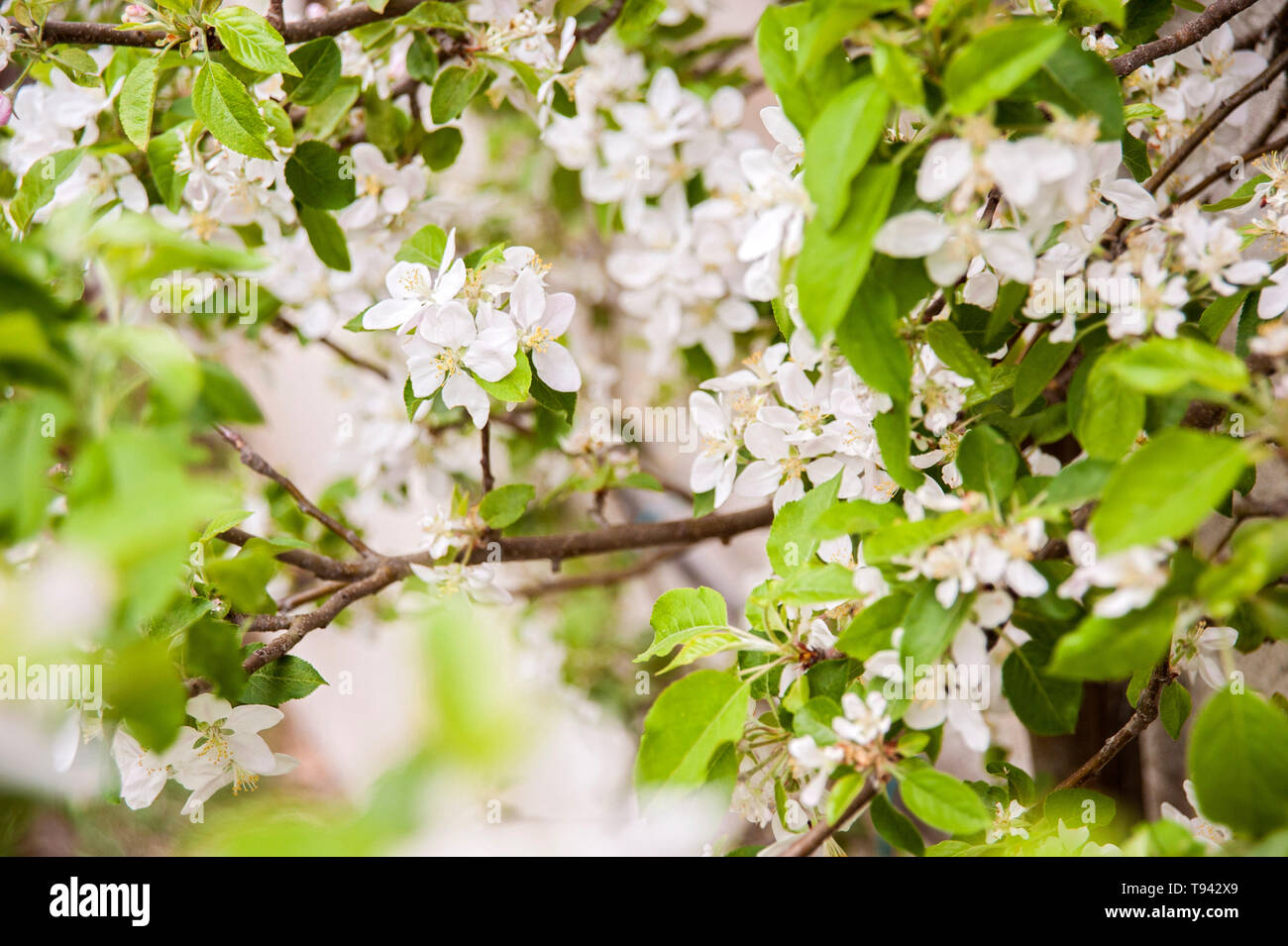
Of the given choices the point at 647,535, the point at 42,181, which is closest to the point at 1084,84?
the point at 647,535

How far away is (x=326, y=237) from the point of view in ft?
2.96

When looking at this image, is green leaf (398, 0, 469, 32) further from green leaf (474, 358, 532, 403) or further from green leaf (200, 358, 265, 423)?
green leaf (200, 358, 265, 423)

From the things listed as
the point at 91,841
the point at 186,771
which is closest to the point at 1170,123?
the point at 186,771

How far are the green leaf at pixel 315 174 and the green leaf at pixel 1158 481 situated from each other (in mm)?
763

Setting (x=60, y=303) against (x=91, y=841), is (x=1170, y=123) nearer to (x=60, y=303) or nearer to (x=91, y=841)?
(x=60, y=303)

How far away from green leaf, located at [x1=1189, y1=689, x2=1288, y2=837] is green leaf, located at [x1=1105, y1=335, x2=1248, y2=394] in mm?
177

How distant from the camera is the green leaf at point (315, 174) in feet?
2.81

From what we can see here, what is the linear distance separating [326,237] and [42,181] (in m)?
0.26

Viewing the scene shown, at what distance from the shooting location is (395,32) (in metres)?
0.91

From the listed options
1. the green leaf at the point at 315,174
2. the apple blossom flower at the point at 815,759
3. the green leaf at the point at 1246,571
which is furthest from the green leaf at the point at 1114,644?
the green leaf at the point at 315,174

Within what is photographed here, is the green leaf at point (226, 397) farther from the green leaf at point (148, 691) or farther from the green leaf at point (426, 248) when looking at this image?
the green leaf at point (426, 248)

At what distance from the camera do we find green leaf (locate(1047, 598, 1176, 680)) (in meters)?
0.43

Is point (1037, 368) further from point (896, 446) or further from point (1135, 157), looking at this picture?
point (1135, 157)

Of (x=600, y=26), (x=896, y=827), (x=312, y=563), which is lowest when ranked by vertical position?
(x=896, y=827)
